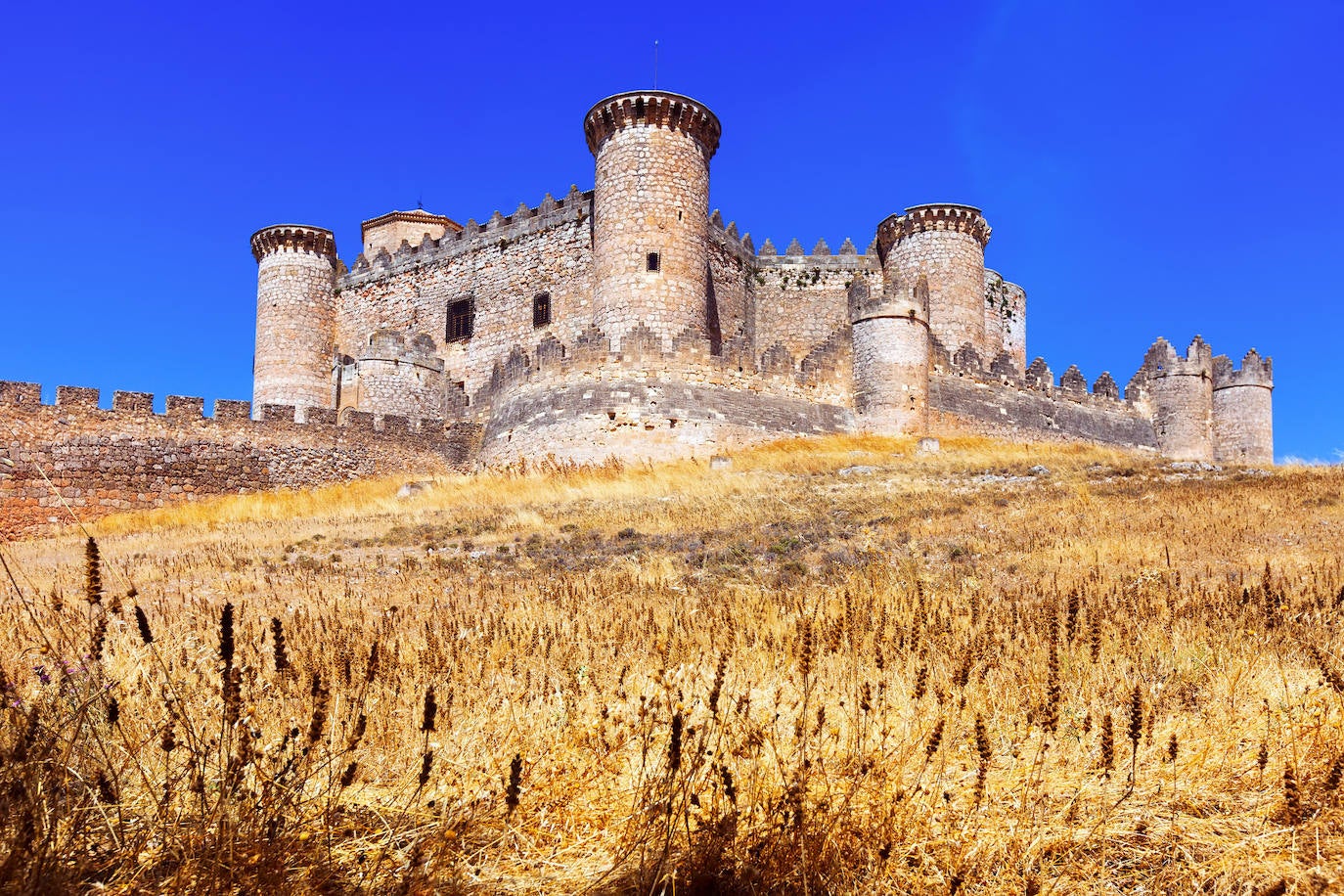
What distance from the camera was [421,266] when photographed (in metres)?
35.3

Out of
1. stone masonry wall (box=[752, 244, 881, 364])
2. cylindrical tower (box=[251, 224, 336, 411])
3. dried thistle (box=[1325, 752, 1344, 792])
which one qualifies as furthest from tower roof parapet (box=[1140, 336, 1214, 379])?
dried thistle (box=[1325, 752, 1344, 792])

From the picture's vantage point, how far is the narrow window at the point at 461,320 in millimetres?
33784

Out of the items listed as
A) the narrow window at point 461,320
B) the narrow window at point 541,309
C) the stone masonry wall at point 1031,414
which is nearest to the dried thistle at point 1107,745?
the stone masonry wall at point 1031,414

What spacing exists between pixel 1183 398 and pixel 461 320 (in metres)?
25.7

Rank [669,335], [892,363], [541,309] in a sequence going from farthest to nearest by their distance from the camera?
[541,309] → [892,363] → [669,335]

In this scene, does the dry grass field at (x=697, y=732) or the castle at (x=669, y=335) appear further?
the castle at (x=669, y=335)

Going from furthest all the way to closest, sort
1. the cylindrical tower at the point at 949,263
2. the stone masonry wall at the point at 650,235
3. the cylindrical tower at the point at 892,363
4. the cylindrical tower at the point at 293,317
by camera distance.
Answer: the cylindrical tower at the point at 293,317 < the cylindrical tower at the point at 949,263 < the cylindrical tower at the point at 892,363 < the stone masonry wall at the point at 650,235

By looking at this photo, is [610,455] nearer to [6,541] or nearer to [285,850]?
[6,541]

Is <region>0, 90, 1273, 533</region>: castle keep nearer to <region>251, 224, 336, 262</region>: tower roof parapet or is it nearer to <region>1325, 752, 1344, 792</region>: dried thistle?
<region>251, 224, 336, 262</region>: tower roof parapet

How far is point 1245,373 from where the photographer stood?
114 ft

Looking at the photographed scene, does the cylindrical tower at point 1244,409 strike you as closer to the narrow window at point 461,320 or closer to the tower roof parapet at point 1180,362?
the tower roof parapet at point 1180,362

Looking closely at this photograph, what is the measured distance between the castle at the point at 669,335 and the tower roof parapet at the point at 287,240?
0.07 meters

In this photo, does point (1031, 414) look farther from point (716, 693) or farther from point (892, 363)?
point (716, 693)

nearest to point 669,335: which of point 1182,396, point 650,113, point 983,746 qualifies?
point 650,113
